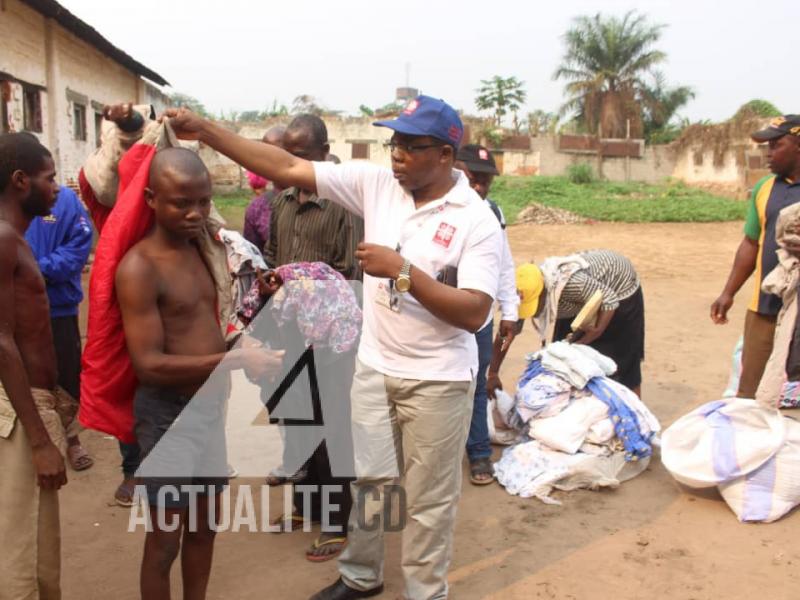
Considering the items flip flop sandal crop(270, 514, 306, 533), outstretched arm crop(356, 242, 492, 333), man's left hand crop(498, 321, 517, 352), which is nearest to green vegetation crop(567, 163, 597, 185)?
man's left hand crop(498, 321, 517, 352)

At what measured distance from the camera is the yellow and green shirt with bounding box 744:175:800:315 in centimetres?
419

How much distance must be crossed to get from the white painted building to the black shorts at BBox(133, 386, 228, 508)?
8.03 metres

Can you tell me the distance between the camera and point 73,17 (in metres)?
11.0

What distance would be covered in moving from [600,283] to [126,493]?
3.01 meters

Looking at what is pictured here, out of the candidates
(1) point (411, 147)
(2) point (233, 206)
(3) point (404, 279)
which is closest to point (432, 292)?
(3) point (404, 279)

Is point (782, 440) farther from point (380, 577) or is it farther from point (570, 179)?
point (570, 179)

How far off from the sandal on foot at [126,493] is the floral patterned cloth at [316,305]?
53.3 inches

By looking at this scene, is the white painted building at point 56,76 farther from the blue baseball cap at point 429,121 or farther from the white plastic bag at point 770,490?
the white plastic bag at point 770,490

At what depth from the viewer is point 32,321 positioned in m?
2.28

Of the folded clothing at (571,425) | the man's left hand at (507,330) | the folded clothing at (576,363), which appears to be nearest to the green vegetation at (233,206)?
the folded clothing at (576,363)

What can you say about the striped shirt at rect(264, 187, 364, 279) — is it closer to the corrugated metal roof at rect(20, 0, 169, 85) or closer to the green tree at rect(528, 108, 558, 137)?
the corrugated metal roof at rect(20, 0, 169, 85)

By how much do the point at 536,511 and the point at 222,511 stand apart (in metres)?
1.68

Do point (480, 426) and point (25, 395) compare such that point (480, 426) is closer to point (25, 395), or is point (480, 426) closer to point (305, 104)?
point (25, 395)

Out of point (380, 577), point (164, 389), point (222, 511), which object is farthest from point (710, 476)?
point (164, 389)
